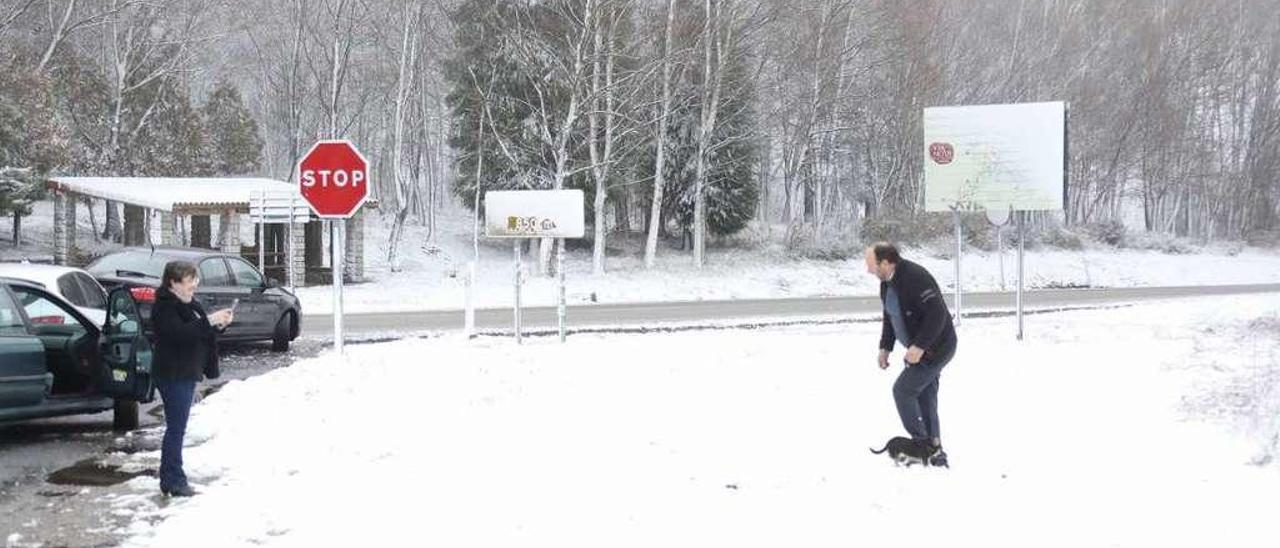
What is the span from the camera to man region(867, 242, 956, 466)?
7137 mm

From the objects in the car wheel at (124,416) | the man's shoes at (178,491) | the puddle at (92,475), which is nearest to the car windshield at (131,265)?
the car wheel at (124,416)

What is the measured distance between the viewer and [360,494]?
6715mm

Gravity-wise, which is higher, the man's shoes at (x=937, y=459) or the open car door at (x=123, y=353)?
the open car door at (x=123, y=353)

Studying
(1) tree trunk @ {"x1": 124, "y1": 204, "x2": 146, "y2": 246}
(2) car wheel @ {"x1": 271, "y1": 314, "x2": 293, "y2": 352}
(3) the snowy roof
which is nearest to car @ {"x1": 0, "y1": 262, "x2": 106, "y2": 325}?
(2) car wheel @ {"x1": 271, "y1": 314, "x2": 293, "y2": 352}

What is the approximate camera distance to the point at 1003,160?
17.1 meters

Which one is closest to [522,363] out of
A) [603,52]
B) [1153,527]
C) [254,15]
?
[1153,527]

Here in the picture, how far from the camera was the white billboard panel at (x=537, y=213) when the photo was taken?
51.3 feet

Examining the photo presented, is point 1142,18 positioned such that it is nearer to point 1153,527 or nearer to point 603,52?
point 603,52

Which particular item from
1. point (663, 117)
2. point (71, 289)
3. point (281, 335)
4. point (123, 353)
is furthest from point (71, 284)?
point (663, 117)

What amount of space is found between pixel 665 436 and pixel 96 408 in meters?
4.61

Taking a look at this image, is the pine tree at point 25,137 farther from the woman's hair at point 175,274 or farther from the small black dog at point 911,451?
the small black dog at point 911,451

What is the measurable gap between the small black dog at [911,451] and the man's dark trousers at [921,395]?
0.16 ft

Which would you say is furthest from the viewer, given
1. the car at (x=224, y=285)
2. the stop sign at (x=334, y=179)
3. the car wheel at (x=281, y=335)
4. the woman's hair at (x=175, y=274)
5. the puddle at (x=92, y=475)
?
the car wheel at (x=281, y=335)

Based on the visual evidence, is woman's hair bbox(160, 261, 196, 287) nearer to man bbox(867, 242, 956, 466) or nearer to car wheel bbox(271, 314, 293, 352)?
man bbox(867, 242, 956, 466)
